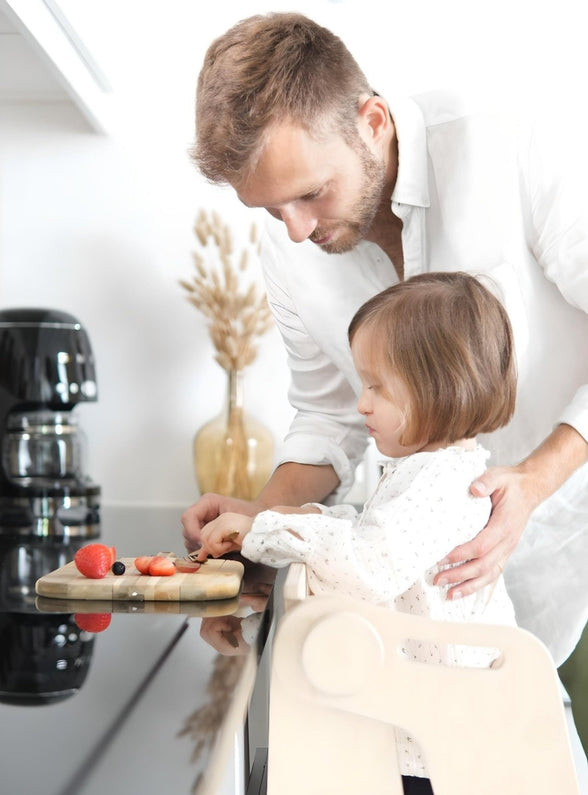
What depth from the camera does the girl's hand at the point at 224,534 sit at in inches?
42.0

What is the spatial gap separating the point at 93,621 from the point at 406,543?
287 millimetres

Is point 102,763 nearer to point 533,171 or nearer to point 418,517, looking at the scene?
point 418,517

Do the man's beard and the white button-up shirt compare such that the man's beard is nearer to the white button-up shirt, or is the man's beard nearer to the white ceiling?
the white button-up shirt

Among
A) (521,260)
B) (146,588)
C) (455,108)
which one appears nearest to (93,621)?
(146,588)

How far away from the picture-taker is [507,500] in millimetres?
998

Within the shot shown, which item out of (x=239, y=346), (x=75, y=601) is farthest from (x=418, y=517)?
(x=239, y=346)

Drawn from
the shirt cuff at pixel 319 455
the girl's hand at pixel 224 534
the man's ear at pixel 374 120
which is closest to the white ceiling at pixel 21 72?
the man's ear at pixel 374 120

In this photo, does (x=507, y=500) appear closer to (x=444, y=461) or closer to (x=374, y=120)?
(x=444, y=461)

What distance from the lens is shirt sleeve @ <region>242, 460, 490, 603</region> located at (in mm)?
843

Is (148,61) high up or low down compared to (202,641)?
up

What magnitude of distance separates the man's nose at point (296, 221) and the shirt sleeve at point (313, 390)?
29 cm

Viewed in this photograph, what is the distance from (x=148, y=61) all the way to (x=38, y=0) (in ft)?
2.22

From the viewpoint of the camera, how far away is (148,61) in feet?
6.90

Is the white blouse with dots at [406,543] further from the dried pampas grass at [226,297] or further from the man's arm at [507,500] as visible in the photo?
the dried pampas grass at [226,297]
